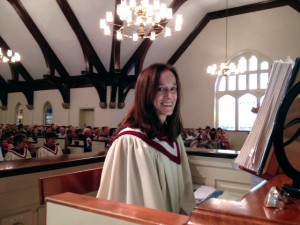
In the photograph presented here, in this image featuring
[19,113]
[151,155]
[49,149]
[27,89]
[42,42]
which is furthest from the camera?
[19,113]

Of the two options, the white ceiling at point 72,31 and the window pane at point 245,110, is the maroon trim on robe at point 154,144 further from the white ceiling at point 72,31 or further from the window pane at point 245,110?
the window pane at point 245,110

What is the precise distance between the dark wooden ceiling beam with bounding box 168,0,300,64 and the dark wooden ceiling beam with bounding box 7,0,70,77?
16.4 ft

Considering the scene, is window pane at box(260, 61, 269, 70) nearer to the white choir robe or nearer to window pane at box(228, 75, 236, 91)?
window pane at box(228, 75, 236, 91)

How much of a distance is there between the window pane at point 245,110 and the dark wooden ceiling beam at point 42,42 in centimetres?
783

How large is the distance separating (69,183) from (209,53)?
1180 cm

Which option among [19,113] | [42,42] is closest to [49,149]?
[42,42]

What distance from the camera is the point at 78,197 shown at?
2.84 ft

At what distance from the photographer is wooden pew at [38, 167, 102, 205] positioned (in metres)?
1.31

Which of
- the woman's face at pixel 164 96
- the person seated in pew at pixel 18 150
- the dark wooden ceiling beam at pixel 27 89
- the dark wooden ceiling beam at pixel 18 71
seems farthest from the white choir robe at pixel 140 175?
the dark wooden ceiling beam at pixel 27 89

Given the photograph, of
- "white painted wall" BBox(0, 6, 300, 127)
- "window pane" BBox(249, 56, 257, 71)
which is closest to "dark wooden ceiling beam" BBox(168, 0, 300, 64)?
"white painted wall" BBox(0, 6, 300, 127)

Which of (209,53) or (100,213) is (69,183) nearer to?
(100,213)

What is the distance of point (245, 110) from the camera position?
465 inches

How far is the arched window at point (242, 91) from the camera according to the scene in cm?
1151

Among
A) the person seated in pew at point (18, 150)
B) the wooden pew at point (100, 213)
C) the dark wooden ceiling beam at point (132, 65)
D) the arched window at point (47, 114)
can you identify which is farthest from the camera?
the arched window at point (47, 114)
